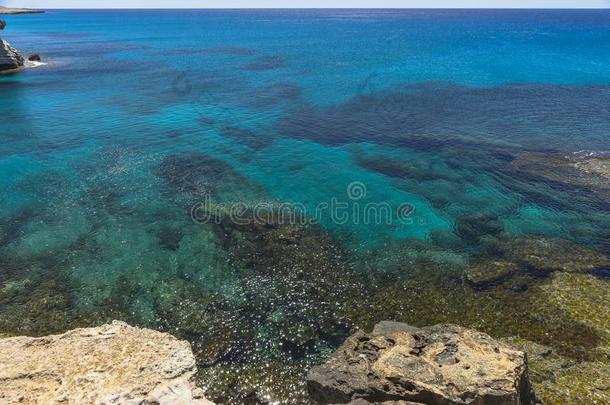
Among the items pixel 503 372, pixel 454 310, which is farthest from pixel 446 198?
pixel 503 372

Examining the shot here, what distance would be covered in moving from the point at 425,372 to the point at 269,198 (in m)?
20.1

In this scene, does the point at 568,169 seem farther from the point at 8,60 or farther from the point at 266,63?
the point at 8,60

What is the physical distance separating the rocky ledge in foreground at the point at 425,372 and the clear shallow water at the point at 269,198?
3.81 metres

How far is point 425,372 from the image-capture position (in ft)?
39.6

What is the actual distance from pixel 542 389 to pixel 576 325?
512 centimetres

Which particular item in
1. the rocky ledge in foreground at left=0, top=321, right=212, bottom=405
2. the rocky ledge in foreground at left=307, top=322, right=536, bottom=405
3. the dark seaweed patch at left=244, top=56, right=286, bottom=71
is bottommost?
the rocky ledge in foreground at left=307, top=322, right=536, bottom=405

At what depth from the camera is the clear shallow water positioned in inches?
765

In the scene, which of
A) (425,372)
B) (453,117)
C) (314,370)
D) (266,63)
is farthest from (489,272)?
(266,63)

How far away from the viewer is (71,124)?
46.2m

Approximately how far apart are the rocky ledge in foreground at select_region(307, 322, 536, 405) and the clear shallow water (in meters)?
3.81

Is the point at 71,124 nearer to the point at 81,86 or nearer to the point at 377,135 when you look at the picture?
the point at 81,86

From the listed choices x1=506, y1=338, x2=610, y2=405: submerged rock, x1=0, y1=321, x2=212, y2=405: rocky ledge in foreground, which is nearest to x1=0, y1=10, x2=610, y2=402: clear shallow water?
x1=506, y1=338, x2=610, y2=405: submerged rock

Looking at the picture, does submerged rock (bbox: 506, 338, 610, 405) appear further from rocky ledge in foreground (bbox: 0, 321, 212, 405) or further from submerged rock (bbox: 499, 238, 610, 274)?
rocky ledge in foreground (bbox: 0, 321, 212, 405)

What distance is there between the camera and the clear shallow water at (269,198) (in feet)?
63.8
